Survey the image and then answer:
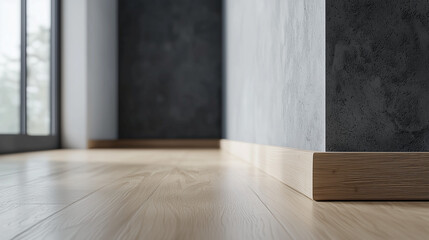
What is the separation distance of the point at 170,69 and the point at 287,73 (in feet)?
10.9

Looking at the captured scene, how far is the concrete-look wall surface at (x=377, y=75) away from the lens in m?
0.90

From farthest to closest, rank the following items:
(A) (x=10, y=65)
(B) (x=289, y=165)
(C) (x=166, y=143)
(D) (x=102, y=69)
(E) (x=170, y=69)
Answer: (E) (x=170, y=69) → (C) (x=166, y=143) → (D) (x=102, y=69) → (A) (x=10, y=65) → (B) (x=289, y=165)

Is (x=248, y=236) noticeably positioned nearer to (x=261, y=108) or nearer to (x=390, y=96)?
(x=390, y=96)

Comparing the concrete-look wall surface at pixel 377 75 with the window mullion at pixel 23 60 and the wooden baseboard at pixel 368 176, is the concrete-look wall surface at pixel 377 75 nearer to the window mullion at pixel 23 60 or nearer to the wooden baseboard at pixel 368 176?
the wooden baseboard at pixel 368 176

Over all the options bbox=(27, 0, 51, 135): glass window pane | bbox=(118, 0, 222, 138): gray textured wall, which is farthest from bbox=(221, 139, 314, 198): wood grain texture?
bbox=(118, 0, 222, 138): gray textured wall

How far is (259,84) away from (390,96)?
0.90 m

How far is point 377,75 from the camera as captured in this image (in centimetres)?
90

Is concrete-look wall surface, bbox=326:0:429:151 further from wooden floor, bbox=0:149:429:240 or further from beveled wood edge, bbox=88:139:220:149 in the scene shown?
beveled wood edge, bbox=88:139:220:149

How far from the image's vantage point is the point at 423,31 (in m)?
0.90

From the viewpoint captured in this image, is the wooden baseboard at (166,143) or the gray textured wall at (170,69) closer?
the wooden baseboard at (166,143)

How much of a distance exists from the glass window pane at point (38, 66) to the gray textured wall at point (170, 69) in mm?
1002

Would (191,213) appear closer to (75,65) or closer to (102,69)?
(75,65)

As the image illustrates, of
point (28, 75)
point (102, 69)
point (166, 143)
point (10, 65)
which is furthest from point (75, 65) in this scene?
point (166, 143)

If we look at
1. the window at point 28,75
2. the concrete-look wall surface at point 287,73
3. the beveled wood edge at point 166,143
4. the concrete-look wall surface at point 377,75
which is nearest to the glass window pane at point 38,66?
the window at point 28,75
